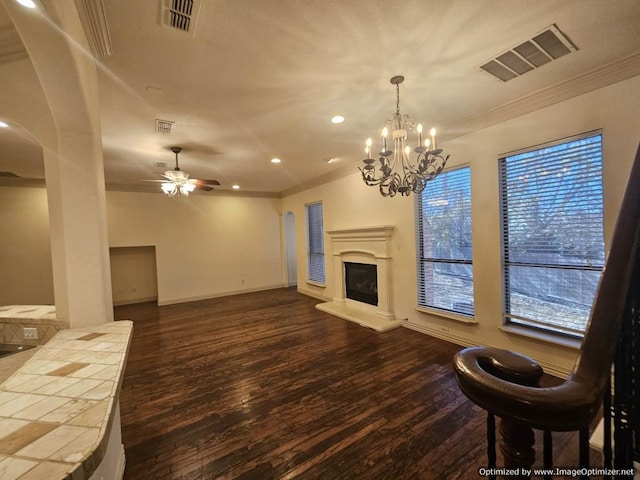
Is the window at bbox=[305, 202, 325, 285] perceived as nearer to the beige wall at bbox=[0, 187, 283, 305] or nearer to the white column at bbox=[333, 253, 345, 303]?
the white column at bbox=[333, 253, 345, 303]

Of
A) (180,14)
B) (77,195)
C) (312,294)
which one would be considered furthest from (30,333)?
(312,294)

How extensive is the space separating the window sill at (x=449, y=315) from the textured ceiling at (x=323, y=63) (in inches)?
97.0

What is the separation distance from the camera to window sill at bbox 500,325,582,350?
2689mm

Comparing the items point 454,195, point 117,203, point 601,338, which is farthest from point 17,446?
point 117,203

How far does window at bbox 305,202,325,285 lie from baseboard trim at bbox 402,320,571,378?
2.84 m

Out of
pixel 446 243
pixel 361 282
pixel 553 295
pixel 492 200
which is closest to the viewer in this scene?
pixel 553 295

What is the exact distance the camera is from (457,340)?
368 cm

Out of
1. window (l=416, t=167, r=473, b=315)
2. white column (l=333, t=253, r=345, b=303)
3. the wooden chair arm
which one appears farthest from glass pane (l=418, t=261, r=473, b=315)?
the wooden chair arm

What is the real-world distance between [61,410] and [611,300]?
183 cm

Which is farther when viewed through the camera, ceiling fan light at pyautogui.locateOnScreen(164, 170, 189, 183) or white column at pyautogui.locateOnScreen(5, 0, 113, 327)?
ceiling fan light at pyautogui.locateOnScreen(164, 170, 189, 183)

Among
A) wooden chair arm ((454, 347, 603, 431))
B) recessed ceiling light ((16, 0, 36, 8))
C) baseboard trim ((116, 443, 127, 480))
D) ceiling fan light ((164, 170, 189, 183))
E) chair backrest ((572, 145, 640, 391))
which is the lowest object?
baseboard trim ((116, 443, 127, 480))

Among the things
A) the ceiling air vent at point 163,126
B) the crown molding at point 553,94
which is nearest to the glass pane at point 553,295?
the crown molding at point 553,94

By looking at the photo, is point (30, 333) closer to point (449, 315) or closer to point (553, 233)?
point (449, 315)

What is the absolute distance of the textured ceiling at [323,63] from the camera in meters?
1.72
